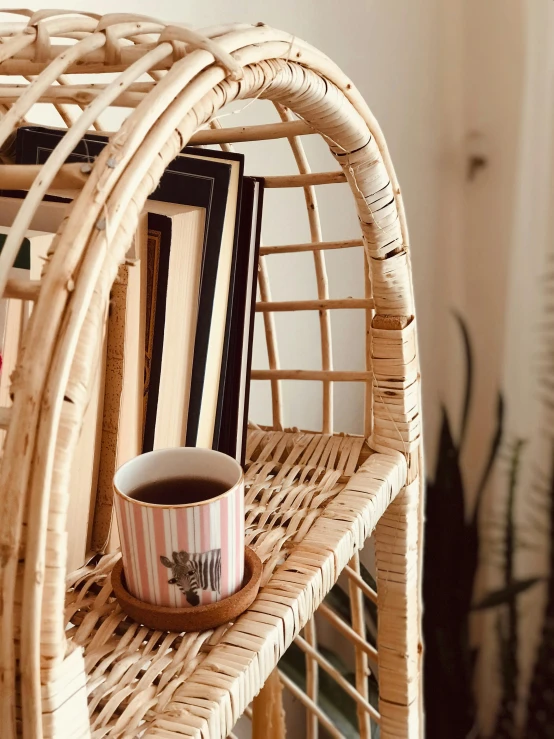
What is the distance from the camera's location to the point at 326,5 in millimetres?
1012

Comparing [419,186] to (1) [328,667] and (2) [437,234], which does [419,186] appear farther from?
(1) [328,667]

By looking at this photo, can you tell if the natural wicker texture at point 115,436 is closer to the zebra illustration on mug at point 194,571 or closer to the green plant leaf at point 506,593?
the zebra illustration on mug at point 194,571

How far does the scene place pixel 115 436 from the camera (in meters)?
0.46

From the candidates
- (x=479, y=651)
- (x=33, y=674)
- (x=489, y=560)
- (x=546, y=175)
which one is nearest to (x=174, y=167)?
(x=33, y=674)

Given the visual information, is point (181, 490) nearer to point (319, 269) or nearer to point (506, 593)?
point (319, 269)

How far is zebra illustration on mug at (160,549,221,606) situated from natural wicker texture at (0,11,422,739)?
0.03 m

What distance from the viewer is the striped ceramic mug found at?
0.37 metres

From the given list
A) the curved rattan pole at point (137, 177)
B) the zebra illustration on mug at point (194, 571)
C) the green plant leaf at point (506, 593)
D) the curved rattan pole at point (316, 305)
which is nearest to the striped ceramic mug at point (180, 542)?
the zebra illustration on mug at point (194, 571)

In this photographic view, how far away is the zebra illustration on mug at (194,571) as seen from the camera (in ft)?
1.25

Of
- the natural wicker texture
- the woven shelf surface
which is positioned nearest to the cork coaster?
the natural wicker texture

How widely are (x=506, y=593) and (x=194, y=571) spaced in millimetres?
943

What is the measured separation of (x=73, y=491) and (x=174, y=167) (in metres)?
0.24

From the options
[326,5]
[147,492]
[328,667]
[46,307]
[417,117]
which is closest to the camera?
[46,307]

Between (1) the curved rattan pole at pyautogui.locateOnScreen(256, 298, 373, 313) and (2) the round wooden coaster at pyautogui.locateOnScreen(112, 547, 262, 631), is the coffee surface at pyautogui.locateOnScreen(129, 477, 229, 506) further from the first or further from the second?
(1) the curved rattan pole at pyautogui.locateOnScreen(256, 298, 373, 313)
